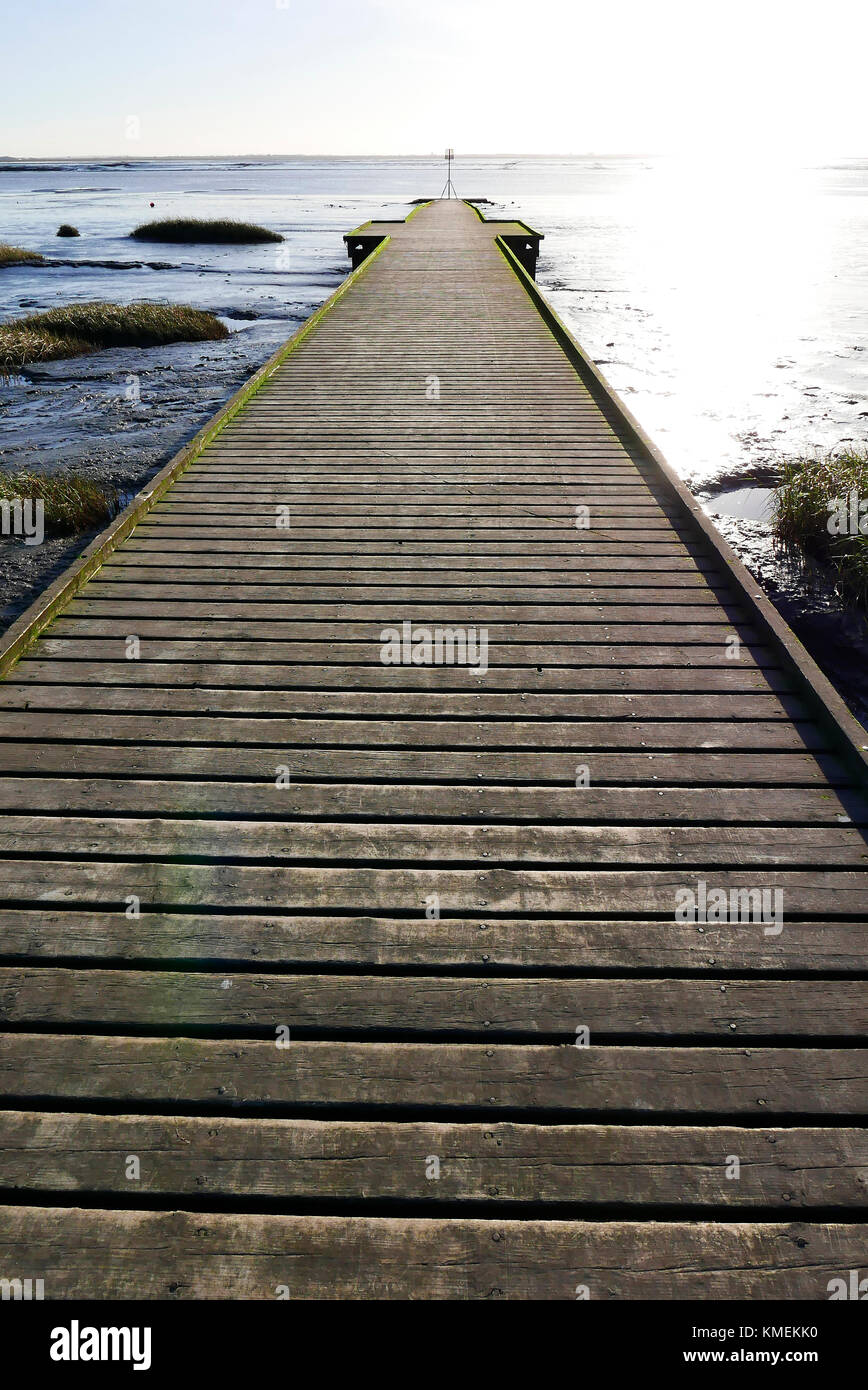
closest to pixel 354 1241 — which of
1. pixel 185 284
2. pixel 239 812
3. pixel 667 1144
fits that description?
pixel 667 1144

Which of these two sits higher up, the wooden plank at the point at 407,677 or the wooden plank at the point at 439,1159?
the wooden plank at the point at 407,677

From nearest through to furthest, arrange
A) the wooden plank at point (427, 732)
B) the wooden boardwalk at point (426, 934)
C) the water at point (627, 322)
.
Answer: the wooden boardwalk at point (426, 934), the wooden plank at point (427, 732), the water at point (627, 322)

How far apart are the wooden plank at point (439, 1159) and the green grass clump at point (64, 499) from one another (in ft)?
28.6

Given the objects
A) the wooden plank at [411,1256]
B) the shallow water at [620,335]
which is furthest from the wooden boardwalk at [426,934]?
the shallow water at [620,335]

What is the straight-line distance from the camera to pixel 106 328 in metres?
18.4

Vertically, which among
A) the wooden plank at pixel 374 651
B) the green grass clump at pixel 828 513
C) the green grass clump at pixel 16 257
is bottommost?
the wooden plank at pixel 374 651

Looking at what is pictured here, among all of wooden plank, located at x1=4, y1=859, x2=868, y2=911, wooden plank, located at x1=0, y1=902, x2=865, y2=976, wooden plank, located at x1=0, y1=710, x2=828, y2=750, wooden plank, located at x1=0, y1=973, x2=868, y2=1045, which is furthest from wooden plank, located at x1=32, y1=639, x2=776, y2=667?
wooden plank, located at x1=0, y1=973, x2=868, y2=1045

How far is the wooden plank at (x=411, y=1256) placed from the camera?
210cm

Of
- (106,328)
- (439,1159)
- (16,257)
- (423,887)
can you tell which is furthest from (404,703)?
(16,257)

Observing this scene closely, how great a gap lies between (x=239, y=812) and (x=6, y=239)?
4720 cm

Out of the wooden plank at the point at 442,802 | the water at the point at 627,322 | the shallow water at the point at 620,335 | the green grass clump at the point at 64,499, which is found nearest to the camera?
the wooden plank at the point at 442,802

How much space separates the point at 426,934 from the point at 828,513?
8.21 meters

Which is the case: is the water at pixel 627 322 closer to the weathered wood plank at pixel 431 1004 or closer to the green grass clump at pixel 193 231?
the green grass clump at pixel 193 231

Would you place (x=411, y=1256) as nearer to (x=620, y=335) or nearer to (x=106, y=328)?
(x=106, y=328)
